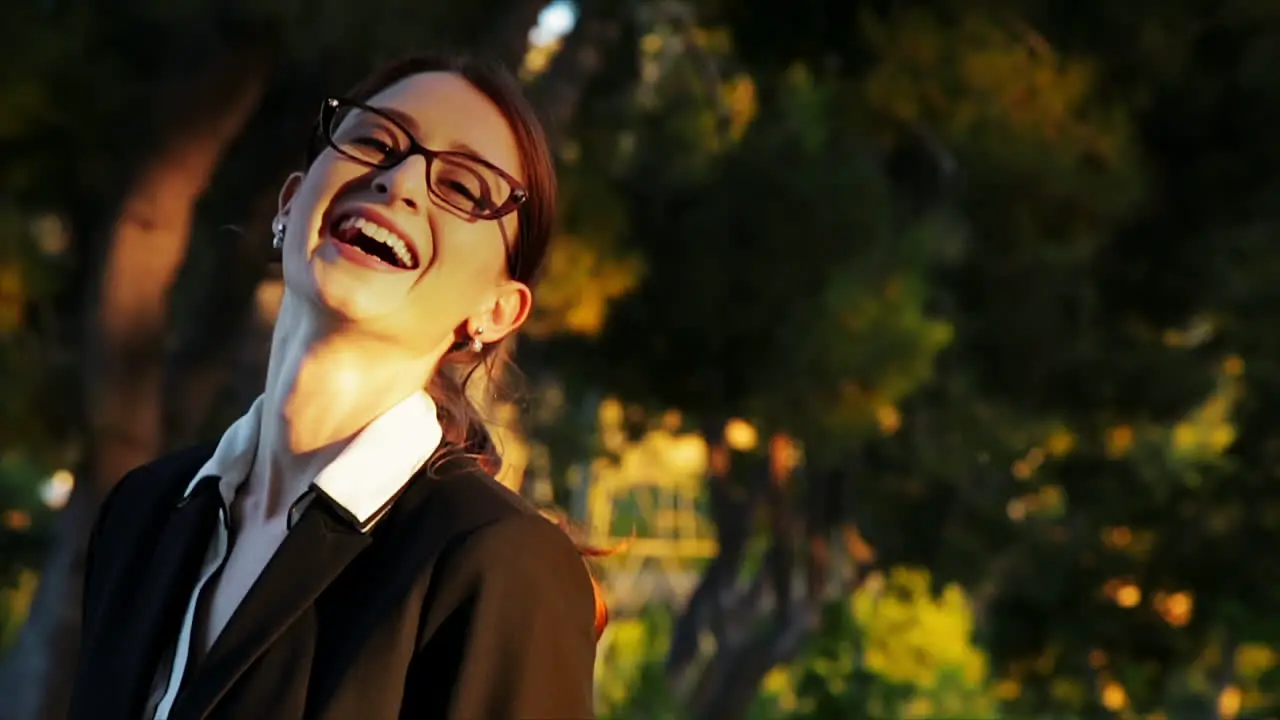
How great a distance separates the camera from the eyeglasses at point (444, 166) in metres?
1.19

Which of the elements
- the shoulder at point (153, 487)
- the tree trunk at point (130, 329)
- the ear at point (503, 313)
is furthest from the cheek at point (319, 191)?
the tree trunk at point (130, 329)

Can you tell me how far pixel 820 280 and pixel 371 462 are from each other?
493 centimetres

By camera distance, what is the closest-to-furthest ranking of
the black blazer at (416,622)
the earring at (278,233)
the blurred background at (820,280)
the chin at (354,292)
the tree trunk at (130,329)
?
the black blazer at (416,622)
the chin at (354,292)
the earring at (278,233)
the tree trunk at (130,329)
the blurred background at (820,280)

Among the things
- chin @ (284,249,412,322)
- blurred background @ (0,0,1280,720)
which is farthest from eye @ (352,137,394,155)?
blurred background @ (0,0,1280,720)

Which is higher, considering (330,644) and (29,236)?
(330,644)

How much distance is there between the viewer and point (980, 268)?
24.5 feet

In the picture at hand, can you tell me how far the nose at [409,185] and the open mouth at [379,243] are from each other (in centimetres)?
3

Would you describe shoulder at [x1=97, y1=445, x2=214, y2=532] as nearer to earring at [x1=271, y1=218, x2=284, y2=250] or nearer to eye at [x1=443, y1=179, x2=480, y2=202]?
earring at [x1=271, y1=218, x2=284, y2=250]

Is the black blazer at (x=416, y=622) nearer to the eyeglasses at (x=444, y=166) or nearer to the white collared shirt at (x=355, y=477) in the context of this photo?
the white collared shirt at (x=355, y=477)

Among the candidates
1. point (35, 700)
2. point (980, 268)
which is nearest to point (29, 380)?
point (35, 700)

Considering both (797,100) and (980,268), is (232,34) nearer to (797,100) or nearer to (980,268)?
(797,100)

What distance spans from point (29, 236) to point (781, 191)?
2817 millimetres

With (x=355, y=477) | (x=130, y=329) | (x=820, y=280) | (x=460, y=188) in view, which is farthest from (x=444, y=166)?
(x=820, y=280)

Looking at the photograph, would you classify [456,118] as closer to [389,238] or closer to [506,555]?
[389,238]
